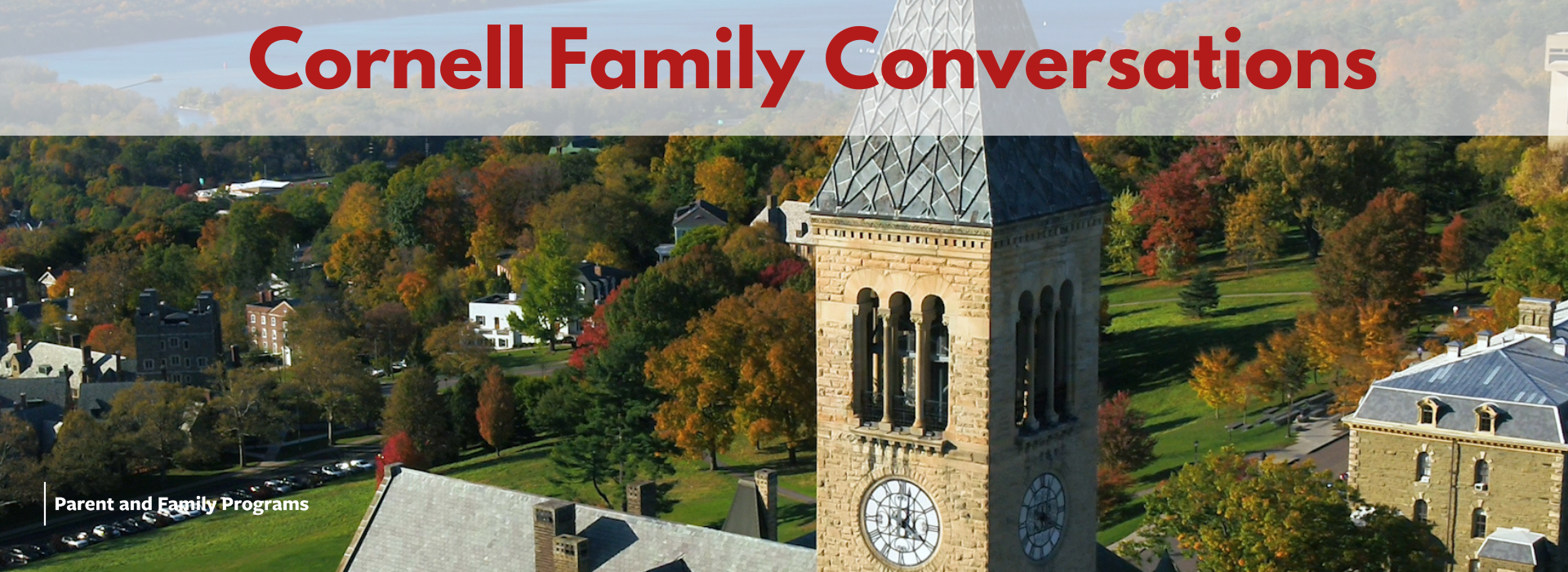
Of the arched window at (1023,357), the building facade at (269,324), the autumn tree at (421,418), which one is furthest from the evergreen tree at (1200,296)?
the arched window at (1023,357)

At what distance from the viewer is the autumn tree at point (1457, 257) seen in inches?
3979

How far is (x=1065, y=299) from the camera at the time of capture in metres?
37.5

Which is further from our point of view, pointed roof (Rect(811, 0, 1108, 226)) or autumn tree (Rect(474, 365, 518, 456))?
autumn tree (Rect(474, 365, 518, 456))

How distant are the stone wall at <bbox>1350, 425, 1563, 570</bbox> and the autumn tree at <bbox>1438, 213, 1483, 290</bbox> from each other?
3640 centimetres

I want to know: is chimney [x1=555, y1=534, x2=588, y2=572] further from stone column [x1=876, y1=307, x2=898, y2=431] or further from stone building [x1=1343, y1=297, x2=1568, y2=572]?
stone building [x1=1343, y1=297, x2=1568, y2=572]

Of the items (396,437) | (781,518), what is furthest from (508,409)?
(781,518)

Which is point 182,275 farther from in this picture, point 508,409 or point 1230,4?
point 1230,4

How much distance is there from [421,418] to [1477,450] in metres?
56.0

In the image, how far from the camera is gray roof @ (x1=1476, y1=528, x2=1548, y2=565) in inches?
2484

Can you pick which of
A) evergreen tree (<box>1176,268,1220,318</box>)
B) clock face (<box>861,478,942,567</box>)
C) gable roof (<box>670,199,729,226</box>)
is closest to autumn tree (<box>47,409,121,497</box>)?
gable roof (<box>670,199,729,226</box>)

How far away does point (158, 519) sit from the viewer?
98.7 metres

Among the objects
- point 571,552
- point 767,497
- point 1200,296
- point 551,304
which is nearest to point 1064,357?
point 571,552

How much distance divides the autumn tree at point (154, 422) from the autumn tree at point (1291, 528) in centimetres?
6445

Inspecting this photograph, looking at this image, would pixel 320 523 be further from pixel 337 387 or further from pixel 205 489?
pixel 337 387
